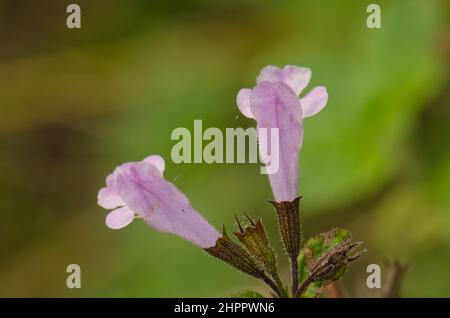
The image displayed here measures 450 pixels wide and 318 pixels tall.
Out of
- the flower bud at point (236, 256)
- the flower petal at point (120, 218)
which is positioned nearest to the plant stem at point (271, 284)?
the flower bud at point (236, 256)

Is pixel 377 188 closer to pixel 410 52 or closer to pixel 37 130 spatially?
pixel 410 52

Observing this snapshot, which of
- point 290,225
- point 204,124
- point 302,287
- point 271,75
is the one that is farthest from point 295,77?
point 204,124

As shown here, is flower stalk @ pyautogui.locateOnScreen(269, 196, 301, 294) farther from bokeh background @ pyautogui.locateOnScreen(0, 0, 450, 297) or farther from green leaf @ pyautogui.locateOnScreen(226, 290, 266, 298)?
bokeh background @ pyautogui.locateOnScreen(0, 0, 450, 297)

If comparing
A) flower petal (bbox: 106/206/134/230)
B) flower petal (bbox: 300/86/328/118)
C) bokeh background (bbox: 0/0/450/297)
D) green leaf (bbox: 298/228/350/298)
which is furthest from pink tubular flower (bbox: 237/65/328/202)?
bokeh background (bbox: 0/0/450/297)

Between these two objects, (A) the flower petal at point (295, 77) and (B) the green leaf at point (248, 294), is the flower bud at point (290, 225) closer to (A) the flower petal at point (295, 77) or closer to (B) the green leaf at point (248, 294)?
(B) the green leaf at point (248, 294)

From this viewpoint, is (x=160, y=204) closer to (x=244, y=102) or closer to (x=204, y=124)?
(x=244, y=102)

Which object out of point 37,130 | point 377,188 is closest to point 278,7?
point 377,188
